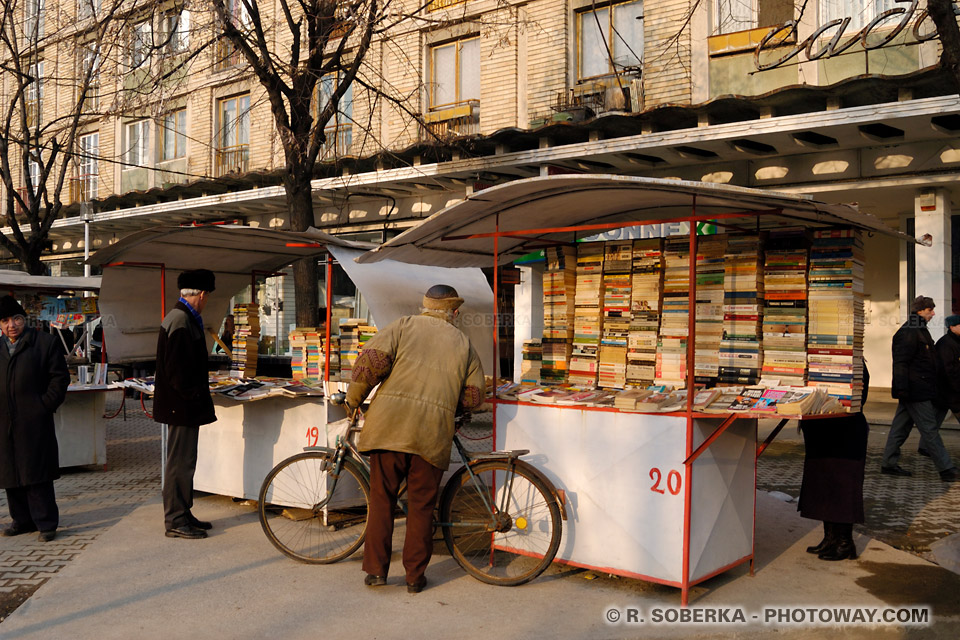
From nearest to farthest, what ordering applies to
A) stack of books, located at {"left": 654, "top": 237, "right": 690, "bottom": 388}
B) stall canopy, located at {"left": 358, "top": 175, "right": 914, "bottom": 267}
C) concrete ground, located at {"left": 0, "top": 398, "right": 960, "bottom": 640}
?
concrete ground, located at {"left": 0, "top": 398, "right": 960, "bottom": 640} → stall canopy, located at {"left": 358, "top": 175, "right": 914, "bottom": 267} → stack of books, located at {"left": 654, "top": 237, "right": 690, "bottom": 388}

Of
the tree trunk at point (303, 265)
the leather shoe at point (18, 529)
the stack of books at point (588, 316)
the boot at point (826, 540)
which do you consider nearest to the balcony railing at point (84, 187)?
the tree trunk at point (303, 265)

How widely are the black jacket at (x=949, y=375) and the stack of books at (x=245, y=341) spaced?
7.26 meters

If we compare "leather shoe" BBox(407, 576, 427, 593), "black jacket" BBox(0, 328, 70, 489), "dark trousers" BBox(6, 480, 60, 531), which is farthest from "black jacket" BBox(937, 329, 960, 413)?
"dark trousers" BBox(6, 480, 60, 531)

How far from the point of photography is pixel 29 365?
6.41 meters

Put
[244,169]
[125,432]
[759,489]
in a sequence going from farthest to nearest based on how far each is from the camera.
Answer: [244,169] → [125,432] → [759,489]

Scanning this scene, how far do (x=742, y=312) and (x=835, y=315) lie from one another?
0.59 m

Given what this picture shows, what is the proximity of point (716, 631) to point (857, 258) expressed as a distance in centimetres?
260

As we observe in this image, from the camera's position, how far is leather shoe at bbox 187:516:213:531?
257 inches

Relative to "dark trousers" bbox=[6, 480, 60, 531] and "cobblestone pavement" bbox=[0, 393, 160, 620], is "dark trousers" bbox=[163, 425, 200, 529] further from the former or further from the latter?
"dark trousers" bbox=[6, 480, 60, 531]

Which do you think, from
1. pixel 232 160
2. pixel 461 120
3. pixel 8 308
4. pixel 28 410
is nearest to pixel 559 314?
pixel 28 410

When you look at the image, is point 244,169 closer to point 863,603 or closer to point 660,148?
point 660,148

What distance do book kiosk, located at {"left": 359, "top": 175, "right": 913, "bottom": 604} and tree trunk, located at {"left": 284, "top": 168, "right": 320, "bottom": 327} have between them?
495 cm

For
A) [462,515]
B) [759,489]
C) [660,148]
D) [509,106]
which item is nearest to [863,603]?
[462,515]

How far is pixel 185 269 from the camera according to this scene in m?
8.84
